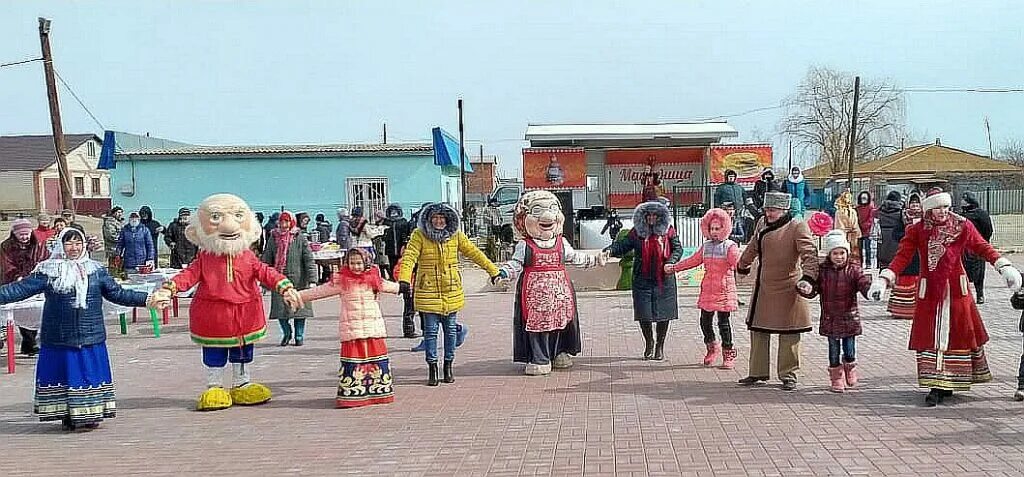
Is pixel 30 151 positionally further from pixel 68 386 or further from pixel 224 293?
pixel 68 386

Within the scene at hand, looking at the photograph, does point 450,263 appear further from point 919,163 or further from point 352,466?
point 919,163

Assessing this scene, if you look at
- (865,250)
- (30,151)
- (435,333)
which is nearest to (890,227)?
(865,250)

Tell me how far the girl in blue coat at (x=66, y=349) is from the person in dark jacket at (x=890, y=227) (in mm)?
12277

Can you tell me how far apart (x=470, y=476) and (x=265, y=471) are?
1357 millimetres

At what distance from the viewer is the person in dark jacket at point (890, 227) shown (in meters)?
14.8

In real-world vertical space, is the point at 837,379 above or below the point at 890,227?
below

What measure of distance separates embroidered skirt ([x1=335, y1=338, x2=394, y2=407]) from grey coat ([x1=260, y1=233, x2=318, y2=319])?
11.7 feet

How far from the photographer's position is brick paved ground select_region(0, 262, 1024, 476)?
5.68 m

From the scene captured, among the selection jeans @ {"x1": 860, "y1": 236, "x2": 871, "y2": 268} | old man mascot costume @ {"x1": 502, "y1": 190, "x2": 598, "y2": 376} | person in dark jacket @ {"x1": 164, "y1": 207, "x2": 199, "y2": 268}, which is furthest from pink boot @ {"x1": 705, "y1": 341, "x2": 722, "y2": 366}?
person in dark jacket @ {"x1": 164, "y1": 207, "x2": 199, "y2": 268}

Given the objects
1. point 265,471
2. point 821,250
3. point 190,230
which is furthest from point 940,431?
point 190,230

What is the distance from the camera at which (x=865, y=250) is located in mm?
18172

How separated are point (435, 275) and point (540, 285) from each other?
1041 millimetres

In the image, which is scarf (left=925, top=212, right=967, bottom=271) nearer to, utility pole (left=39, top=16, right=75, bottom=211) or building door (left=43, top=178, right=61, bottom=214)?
utility pole (left=39, top=16, right=75, bottom=211)

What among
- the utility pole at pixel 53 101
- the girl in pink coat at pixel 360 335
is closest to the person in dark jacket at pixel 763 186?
the girl in pink coat at pixel 360 335
